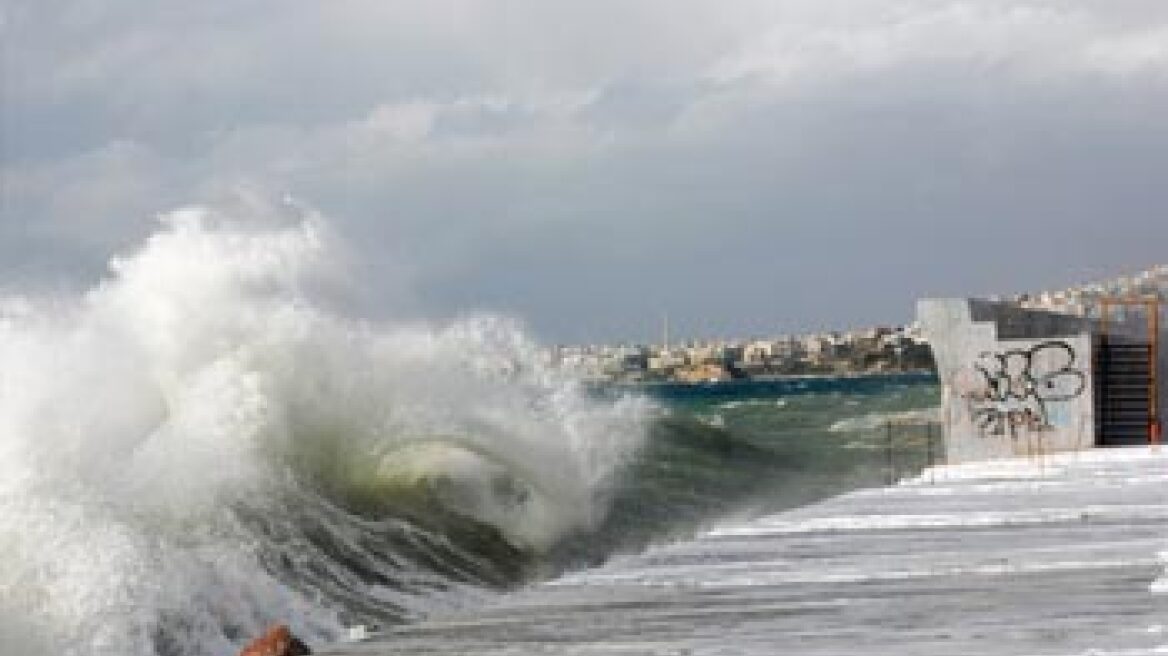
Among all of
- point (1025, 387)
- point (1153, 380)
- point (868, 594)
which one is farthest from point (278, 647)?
point (1153, 380)

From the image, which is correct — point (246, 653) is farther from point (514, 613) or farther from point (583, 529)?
point (583, 529)

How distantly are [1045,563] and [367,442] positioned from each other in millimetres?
18980

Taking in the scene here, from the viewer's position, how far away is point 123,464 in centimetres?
2067

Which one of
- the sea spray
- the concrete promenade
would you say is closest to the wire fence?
the sea spray

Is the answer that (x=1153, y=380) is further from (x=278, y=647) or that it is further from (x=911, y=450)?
(x=911, y=450)

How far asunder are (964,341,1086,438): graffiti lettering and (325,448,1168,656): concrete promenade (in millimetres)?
8613

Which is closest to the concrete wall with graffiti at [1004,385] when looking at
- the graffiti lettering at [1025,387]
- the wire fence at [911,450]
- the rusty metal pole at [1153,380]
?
the graffiti lettering at [1025,387]

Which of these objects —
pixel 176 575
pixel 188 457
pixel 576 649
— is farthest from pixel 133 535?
pixel 576 649

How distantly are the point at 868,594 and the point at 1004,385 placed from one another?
1420 cm

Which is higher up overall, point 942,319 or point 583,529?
point 942,319

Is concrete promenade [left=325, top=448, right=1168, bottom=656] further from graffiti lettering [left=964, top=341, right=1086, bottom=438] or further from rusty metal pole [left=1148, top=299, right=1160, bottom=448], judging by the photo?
rusty metal pole [left=1148, top=299, right=1160, bottom=448]

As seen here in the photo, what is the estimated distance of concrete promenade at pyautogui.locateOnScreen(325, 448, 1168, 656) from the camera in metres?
7.01

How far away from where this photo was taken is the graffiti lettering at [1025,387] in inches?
875

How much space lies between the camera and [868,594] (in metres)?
8.62
